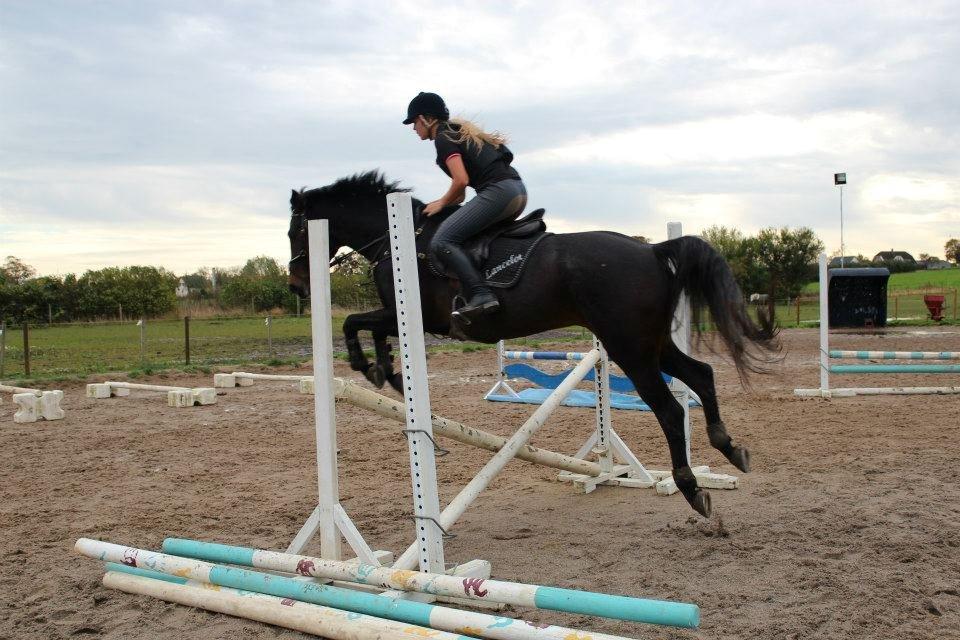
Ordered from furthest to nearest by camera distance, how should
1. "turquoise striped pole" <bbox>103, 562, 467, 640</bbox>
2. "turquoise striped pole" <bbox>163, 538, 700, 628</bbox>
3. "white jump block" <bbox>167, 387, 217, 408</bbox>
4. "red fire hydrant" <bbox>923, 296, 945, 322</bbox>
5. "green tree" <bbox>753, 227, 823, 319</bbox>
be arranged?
"green tree" <bbox>753, 227, 823, 319</bbox> → "red fire hydrant" <bbox>923, 296, 945, 322</bbox> → "white jump block" <bbox>167, 387, 217, 408</bbox> → "turquoise striped pole" <bbox>103, 562, 467, 640</bbox> → "turquoise striped pole" <bbox>163, 538, 700, 628</bbox>

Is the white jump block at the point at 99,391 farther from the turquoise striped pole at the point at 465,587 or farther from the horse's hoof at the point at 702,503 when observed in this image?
the horse's hoof at the point at 702,503

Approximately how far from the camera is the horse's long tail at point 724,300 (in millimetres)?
4234

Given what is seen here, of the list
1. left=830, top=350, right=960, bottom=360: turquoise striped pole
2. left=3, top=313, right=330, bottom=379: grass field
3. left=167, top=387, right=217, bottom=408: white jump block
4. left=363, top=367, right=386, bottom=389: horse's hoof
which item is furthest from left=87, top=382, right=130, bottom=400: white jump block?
left=830, top=350, right=960, bottom=360: turquoise striped pole

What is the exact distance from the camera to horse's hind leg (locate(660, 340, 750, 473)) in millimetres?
4414

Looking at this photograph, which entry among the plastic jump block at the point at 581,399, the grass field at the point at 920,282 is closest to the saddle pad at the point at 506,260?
the plastic jump block at the point at 581,399

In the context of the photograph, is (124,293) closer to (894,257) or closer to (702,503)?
(702,503)

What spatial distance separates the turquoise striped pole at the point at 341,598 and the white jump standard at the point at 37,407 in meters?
6.19

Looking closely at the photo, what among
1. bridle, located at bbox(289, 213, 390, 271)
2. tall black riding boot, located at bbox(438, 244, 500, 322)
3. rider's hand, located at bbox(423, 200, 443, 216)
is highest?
rider's hand, located at bbox(423, 200, 443, 216)

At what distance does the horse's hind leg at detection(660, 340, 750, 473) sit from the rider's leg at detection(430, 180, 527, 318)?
1189 millimetres

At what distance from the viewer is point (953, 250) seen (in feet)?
239

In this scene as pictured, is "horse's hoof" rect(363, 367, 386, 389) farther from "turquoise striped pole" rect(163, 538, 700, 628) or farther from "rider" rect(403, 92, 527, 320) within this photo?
"turquoise striped pole" rect(163, 538, 700, 628)

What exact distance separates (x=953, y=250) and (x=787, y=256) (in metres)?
44.9

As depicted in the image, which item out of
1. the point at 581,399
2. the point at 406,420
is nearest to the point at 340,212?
the point at 406,420

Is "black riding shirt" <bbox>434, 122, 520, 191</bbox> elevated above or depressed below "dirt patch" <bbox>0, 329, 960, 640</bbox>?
above
